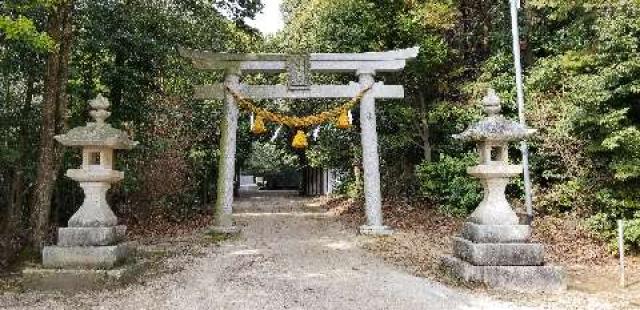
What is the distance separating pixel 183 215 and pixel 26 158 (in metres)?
5.09

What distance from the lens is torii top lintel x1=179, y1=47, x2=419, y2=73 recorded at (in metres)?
10.7

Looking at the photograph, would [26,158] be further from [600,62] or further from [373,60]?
[600,62]

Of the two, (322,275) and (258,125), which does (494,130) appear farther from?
(258,125)

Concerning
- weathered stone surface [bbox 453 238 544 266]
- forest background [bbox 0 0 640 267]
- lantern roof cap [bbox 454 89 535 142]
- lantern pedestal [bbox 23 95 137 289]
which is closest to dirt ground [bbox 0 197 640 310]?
lantern pedestal [bbox 23 95 137 289]

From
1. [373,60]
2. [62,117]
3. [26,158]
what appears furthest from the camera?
[373,60]

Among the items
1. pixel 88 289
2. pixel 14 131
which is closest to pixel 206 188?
pixel 14 131

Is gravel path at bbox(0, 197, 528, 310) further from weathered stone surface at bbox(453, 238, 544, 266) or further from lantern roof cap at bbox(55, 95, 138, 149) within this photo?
lantern roof cap at bbox(55, 95, 138, 149)

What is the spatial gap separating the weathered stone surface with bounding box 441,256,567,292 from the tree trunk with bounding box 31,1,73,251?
6.28 m

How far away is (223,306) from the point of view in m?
5.71

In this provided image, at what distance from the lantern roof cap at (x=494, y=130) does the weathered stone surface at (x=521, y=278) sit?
182cm

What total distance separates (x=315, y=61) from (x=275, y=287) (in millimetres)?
5703

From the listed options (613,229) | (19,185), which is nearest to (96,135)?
(19,185)

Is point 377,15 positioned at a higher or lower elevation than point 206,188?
higher

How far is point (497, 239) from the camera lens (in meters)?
6.93
